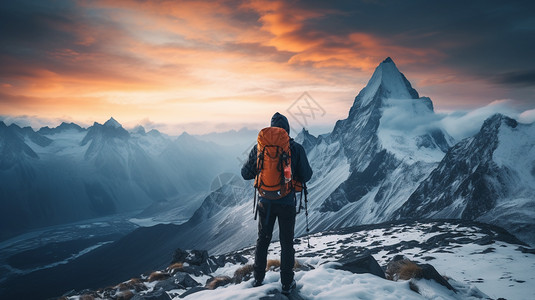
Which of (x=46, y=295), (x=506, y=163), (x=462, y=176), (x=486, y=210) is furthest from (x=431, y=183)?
(x=46, y=295)

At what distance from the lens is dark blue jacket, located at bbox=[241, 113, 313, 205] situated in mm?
8088

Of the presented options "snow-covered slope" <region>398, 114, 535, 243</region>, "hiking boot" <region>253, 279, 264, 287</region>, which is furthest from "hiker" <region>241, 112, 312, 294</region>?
"snow-covered slope" <region>398, 114, 535, 243</region>

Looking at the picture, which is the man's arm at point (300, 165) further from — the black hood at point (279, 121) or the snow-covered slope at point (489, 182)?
the snow-covered slope at point (489, 182)

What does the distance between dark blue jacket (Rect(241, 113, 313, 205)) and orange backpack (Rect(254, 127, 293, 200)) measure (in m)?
0.25

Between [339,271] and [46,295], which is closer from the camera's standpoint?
[339,271]

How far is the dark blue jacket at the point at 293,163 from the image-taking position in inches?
318

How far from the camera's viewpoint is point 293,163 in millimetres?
8242

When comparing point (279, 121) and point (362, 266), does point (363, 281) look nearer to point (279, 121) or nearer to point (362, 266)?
point (362, 266)

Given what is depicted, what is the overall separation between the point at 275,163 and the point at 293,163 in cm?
67

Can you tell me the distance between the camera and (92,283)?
190m

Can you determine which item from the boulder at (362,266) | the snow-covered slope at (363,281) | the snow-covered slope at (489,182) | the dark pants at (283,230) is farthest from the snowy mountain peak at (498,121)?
the dark pants at (283,230)

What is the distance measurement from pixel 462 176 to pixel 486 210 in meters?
48.9

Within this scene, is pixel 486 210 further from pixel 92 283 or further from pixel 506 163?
pixel 92 283

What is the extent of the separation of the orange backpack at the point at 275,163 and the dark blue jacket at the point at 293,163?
0.25 m
